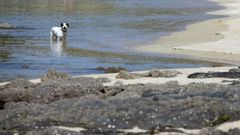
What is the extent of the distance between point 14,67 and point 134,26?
17578mm

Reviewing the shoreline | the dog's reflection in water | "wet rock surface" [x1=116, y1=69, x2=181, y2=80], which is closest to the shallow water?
the dog's reflection in water

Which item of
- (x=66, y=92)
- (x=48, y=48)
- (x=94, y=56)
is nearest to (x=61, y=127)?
(x=66, y=92)

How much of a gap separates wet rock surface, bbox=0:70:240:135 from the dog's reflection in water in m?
10.5

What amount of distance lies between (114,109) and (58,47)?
15.2m

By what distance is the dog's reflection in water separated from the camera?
75.8 feet

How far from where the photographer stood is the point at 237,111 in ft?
34.8

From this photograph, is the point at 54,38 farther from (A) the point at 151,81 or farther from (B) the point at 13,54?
(A) the point at 151,81

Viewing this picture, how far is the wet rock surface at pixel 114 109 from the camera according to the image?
9.88 m

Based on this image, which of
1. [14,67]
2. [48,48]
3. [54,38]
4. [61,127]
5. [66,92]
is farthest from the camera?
[54,38]

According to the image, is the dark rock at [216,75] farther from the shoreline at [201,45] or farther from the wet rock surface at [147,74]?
the shoreline at [201,45]

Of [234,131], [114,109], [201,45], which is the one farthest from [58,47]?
[234,131]

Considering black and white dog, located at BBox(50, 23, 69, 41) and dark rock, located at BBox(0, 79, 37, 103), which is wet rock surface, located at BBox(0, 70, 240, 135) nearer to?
dark rock, located at BBox(0, 79, 37, 103)

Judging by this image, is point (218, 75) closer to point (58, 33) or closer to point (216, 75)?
point (216, 75)

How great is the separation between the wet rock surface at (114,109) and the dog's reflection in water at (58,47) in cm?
1055
